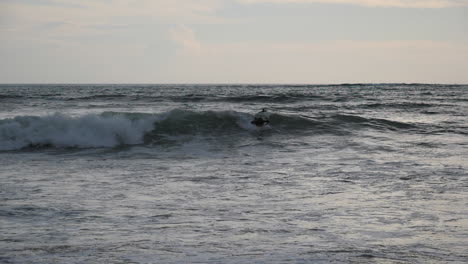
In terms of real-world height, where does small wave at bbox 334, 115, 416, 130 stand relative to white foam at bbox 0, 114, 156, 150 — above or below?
above

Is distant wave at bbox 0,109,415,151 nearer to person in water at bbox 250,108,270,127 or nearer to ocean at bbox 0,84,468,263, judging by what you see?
ocean at bbox 0,84,468,263

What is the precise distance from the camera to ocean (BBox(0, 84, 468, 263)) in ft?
14.4

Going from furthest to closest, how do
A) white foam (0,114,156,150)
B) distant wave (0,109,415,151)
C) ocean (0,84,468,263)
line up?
distant wave (0,109,415,151), white foam (0,114,156,150), ocean (0,84,468,263)

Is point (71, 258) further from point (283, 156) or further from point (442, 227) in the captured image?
point (283, 156)

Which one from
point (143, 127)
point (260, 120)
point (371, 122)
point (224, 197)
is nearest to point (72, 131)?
point (143, 127)

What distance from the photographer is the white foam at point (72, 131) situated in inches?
507

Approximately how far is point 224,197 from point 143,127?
8245 millimetres

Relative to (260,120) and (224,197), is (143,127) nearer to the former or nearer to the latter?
(260,120)

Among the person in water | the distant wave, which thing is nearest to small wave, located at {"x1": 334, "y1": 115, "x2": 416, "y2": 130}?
the distant wave

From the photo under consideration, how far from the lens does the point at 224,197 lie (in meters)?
6.57

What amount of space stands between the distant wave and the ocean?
0.07m

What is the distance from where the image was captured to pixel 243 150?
12125 millimetres

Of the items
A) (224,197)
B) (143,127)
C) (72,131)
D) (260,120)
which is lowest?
(224,197)

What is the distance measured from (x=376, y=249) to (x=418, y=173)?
436 cm
